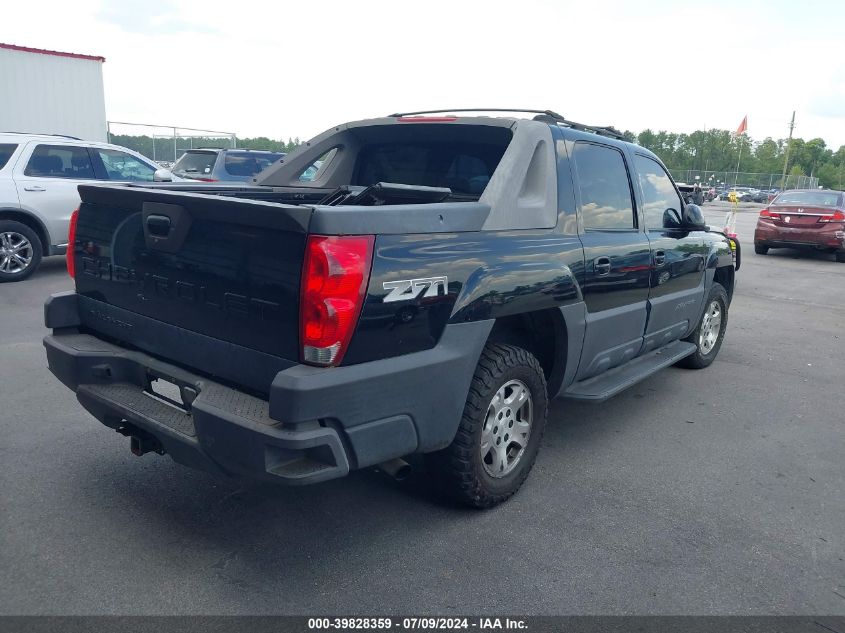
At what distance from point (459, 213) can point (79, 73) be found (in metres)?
17.2

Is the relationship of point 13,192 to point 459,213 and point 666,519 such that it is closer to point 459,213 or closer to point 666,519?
point 459,213

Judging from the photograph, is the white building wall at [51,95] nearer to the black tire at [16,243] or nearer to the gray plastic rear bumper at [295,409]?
the black tire at [16,243]

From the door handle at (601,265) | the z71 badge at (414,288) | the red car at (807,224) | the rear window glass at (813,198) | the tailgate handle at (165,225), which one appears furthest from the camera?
the rear window glass at (813,198)

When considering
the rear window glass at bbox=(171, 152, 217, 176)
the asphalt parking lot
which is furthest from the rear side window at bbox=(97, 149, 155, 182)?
the asphalt parking lot

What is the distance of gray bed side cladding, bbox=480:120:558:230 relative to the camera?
3361 millimetres

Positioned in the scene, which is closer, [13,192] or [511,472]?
[511,472]

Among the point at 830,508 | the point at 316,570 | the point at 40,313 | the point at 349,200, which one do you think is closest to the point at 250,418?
the point at 316,570

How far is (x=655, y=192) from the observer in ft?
16.6

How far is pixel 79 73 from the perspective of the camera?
16.9 m

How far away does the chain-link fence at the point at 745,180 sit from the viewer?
61.8 metres

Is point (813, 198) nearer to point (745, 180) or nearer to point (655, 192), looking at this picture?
point (655, 192)

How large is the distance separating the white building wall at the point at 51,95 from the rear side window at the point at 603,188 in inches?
642

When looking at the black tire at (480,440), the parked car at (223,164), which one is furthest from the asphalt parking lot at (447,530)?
the parked car at (223,164)

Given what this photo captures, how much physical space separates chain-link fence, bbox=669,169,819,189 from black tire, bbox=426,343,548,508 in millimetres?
61868
